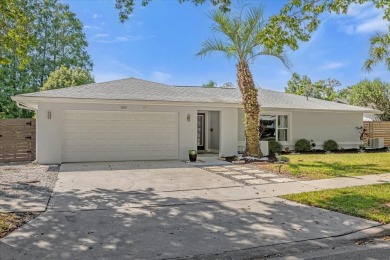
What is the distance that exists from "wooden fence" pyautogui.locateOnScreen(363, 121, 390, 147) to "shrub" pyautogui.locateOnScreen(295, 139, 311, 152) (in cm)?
569

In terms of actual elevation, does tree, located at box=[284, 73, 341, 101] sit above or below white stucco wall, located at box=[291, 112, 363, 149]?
above

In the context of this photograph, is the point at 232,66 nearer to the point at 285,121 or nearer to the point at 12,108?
the point at 285,121

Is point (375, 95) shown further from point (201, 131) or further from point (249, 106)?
point (249, 106)

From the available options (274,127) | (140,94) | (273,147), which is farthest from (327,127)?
(140,94)

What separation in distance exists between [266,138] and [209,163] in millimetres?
6272

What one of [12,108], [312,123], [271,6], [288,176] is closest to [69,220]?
[288,176]

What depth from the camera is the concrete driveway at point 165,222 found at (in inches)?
177

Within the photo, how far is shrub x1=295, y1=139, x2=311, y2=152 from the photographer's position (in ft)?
60.8

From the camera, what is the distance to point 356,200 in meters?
7.23

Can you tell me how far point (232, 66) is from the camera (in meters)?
15.5

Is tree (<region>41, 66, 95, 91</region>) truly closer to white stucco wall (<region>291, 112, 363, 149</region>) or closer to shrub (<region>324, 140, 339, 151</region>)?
white stucco wall (<region>291, 112, 363, 149</region>)

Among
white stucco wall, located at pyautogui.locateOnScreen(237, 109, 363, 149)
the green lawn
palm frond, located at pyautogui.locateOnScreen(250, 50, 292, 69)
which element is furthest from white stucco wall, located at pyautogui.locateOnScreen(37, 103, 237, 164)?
the green lawn

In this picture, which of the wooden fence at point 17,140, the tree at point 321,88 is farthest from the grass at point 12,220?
the tree at point 321,88

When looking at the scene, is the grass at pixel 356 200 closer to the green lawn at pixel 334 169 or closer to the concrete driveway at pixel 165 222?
the concrete driveway at pixel 165 222
